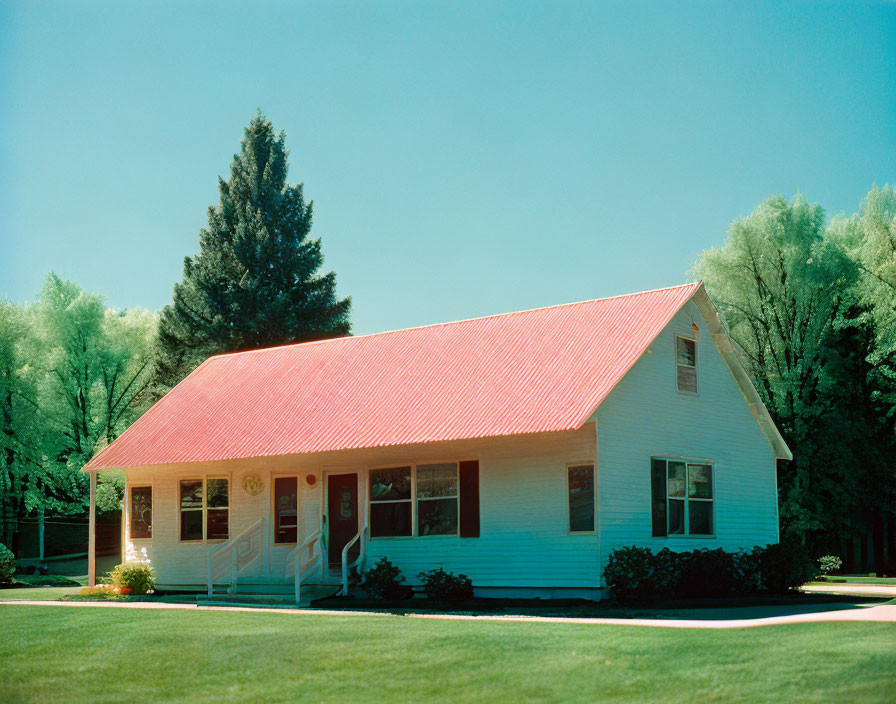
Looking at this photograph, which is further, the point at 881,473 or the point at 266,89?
the point at 881,473

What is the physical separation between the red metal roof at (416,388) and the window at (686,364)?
40.2 inches

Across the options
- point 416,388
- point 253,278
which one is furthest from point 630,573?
point 253,278

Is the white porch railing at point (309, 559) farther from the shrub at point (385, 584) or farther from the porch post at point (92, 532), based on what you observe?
the porch post at point (92, 532)

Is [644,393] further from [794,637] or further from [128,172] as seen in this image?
[128,172]

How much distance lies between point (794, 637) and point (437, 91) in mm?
14920

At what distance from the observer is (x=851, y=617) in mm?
14594

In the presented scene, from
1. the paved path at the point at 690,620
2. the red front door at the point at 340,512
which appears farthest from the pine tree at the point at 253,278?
the paved path at the point at 690,620

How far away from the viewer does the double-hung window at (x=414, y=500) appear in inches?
829

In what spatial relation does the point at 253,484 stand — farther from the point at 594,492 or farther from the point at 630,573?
the point at 630,573

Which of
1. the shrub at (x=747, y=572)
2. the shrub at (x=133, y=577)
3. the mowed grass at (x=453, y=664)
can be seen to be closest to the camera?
the mowed grass at (x=453, y=664)

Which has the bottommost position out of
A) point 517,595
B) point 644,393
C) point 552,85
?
point 517,595

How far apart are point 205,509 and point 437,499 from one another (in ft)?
21.2

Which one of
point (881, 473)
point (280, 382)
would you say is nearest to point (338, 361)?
point (280, 382)

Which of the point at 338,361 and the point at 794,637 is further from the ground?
the point at 338,361
